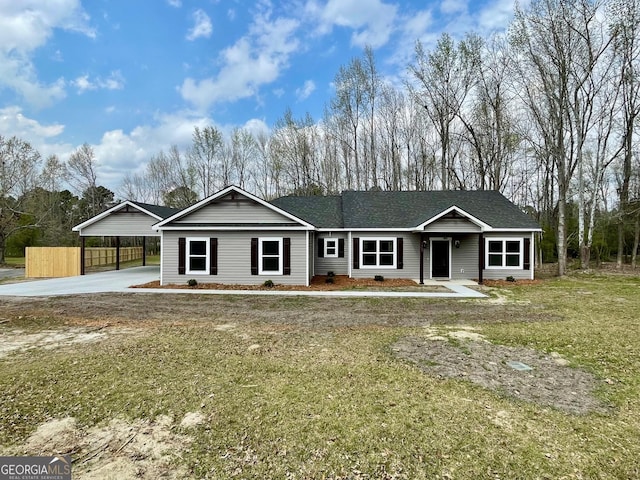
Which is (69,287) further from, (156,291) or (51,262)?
(51,262)

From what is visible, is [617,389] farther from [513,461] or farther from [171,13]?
[171,13]

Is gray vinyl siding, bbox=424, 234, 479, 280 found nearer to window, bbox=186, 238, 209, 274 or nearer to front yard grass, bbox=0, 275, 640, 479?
front yard grass, bbox=0, 275, 640, 479

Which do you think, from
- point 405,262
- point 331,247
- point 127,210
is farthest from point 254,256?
point 127,210

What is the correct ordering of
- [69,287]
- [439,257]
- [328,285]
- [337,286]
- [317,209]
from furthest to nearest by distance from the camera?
[317,209] → [439,257] → [328,285] → [337,286] → [69,287]

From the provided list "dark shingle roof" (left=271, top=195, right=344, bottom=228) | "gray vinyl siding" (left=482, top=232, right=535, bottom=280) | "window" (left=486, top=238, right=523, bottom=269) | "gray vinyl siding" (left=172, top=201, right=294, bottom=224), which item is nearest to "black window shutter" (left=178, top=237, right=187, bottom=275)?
"gray vinyl siding" (left=172, top=201, right=294, bottom=224)

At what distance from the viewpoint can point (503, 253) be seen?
55.8ft

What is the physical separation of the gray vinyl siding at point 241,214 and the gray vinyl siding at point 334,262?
3.55 meters

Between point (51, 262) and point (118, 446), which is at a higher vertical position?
point (51, 262)

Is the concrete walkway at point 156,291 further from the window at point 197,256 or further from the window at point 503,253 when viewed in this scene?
the window at point 503,253

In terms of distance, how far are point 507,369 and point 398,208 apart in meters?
14.4

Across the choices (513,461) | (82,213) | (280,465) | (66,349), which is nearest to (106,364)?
(66,349)

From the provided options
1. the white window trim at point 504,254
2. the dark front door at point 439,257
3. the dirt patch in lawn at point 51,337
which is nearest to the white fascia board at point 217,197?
the dark front door at point 439,257

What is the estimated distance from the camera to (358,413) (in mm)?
3855

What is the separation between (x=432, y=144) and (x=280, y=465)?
2806 centimetres
